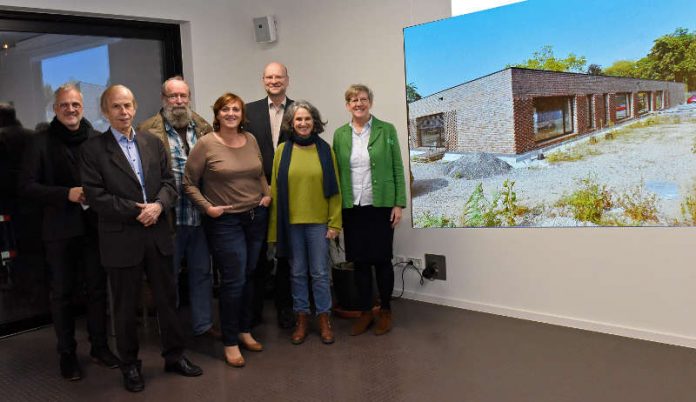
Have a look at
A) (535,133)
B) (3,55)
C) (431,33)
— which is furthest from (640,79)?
(3,55)

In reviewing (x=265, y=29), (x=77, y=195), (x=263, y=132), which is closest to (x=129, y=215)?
(x=77, y=195)

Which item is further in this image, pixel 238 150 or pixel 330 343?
pixel 330 343

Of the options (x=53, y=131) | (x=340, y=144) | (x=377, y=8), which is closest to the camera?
(x=53, y=131)

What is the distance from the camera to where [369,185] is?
335cm

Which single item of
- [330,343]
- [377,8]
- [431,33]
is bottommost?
[330,343]

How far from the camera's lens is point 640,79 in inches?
121

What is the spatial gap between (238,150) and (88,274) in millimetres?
985

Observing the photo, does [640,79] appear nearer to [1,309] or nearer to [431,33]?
[431,33]

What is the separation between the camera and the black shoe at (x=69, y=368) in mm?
2975

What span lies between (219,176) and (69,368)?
125 centimetres

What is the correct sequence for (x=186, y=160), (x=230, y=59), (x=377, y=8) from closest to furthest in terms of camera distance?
1. (x=186, y=160)
2. (x=377, y=8)
3. (x=230, y=59)

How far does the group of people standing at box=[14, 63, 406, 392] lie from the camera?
2707mm

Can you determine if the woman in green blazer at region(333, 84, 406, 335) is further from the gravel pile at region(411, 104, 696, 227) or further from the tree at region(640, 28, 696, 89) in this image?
the tree at region(640, 28, 696, 89)

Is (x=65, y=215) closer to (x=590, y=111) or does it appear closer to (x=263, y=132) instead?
(x=263, y=132)
